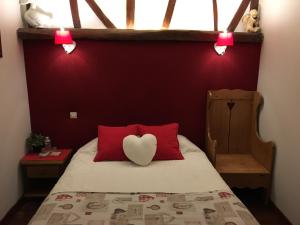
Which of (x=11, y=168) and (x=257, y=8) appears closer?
(x=11, y=168)

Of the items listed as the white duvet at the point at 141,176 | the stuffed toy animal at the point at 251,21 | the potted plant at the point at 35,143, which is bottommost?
the white duvet at the point at 141,176

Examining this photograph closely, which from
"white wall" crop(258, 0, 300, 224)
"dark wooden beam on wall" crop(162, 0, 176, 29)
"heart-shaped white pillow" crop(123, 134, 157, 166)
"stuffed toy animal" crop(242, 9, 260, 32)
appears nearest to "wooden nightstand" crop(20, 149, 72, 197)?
"heart-shaped white pillow" crop(123, 134, 157, 166)

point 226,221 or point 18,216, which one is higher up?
point 226,221

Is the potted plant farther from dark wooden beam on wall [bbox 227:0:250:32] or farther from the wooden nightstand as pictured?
dark wooden beam on wall [bbox 227:0:250:32]

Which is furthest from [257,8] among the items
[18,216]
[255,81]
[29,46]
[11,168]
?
[18,216]

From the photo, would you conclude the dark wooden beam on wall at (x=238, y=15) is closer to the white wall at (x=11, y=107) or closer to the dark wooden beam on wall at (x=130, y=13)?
the dark wooden beam on wall at (x=130, y=13)

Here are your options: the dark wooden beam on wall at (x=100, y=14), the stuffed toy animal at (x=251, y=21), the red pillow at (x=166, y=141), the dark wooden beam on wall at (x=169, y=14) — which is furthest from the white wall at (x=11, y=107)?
the stuffed toy animal at (x=251, y=21)

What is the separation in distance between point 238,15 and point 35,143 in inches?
103

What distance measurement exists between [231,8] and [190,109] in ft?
3.91

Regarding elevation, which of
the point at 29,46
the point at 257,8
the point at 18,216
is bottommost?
the point at 18,216

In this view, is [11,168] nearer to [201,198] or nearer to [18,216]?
[18,216]

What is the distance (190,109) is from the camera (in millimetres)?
3135

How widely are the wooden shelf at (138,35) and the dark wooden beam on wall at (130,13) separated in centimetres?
13

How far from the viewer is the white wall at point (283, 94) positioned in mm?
2326
